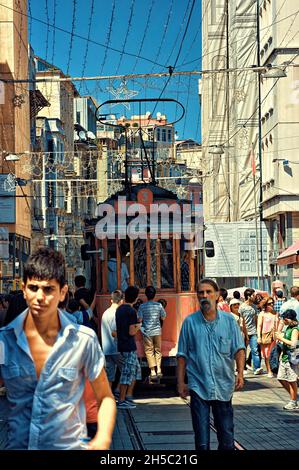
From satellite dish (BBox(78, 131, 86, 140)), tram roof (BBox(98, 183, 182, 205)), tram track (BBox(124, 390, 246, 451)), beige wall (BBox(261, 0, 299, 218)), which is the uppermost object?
satellite dish (BBox(78, 131, 86, 140))

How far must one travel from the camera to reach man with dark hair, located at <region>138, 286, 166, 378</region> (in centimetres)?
1515

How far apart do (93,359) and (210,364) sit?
317cm

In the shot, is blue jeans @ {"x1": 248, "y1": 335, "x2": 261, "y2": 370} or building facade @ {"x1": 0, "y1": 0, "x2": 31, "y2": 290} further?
building facade @ {"x1": 0, "y1": 0, "x2": 31, "y2": 290}

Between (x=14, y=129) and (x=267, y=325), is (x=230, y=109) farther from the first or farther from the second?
(x=267, y=325)

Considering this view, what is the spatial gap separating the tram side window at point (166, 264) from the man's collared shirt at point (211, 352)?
890 centimetres

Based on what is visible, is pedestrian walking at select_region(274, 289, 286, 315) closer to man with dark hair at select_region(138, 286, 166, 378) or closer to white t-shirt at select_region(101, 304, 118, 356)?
man with dark hair at select_region(138, 286, 166, 378)

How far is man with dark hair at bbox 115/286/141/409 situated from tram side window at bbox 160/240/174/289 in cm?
273

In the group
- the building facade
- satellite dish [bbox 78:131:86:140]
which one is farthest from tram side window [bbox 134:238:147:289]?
satellite dish [bbox 78:131:86:140]

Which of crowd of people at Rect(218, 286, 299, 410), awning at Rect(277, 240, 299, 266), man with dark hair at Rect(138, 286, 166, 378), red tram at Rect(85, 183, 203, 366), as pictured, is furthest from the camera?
awning at Rect(277, 240, 299, 266)

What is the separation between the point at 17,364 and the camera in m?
4.30

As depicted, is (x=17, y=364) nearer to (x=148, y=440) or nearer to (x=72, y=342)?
(x=72, y=342)

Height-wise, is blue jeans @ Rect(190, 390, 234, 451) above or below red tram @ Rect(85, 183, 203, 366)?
below

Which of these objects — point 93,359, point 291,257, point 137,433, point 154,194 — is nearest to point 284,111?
point 291,257
